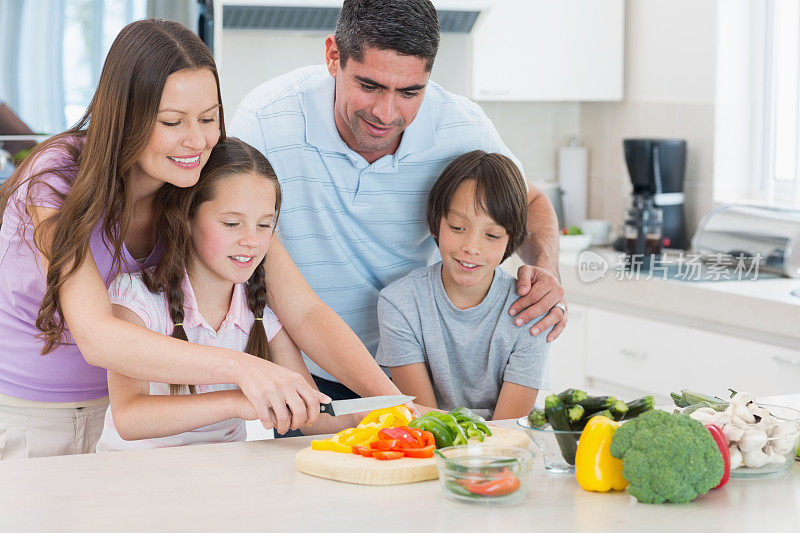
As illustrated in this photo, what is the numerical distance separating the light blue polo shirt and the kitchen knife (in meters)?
0.57

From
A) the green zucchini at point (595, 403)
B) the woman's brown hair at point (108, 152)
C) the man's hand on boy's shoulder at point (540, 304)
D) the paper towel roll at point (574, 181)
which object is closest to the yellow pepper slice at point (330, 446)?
the green zucchini at point (595, 403)

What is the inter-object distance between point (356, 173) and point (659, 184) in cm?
203

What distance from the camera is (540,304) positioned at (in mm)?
2059

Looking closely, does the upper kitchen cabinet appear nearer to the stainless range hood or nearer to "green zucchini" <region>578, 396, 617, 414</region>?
the stainless range hood

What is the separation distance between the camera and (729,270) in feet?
11.1

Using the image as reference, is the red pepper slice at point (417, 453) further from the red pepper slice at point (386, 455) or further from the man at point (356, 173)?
the man at point (356, 173)

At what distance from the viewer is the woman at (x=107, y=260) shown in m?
1.50

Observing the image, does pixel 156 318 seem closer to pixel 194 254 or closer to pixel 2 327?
pixel 194 254

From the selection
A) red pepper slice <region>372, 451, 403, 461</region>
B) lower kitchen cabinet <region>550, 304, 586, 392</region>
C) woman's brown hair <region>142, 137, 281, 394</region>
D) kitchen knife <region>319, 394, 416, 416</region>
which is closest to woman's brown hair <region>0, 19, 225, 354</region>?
woman's brown hair <region>142, 137, 281, 394</region>

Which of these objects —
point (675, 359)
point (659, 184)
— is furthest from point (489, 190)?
point (659, 184)

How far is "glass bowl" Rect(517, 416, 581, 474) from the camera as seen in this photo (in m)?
1.36

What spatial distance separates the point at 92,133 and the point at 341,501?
72cm

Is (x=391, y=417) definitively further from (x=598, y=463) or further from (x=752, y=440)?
(x=752, y=440)

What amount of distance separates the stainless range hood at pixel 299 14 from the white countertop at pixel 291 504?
2494 mm
